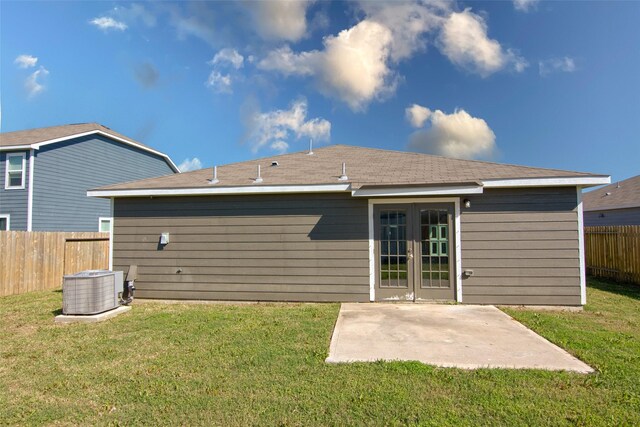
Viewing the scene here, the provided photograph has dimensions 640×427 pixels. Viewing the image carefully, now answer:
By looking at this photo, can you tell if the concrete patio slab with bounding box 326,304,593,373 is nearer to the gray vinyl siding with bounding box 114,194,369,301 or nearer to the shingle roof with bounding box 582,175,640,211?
the gray vinyl siding with bounding box 114,194,369,301

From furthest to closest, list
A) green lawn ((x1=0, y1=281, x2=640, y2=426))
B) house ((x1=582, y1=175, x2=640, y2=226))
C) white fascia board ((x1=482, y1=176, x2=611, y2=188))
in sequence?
house ((x1=582, y1=175, x2=640, y2=226)), white fascia board ((x1=482, y1=176, x2=611, y2=188)), green lawn ((x1=0, y1=281, x2=640, y2=426))

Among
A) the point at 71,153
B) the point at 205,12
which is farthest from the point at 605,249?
the point at 71,153

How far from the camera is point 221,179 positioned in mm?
7840

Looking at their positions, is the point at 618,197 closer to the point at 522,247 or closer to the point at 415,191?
the point at 522,247

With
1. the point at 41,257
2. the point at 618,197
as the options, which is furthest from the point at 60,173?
the point at 618,197

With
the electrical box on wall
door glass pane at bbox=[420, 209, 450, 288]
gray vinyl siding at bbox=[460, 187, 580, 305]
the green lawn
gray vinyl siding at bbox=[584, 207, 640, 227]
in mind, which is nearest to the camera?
the green lawn

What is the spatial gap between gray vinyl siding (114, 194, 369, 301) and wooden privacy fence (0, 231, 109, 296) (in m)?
3.28

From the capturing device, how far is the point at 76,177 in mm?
15133

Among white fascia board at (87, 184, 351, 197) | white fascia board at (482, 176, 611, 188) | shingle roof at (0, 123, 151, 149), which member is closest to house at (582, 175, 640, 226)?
white fascia board at (482, 176, 611, 188)

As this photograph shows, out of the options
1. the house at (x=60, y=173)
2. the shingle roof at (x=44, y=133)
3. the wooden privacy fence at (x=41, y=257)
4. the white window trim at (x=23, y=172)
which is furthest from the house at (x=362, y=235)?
the shingle roof at (x=44, y=133)

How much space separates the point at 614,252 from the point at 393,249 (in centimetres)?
784

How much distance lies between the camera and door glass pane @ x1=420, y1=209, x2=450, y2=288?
6793mm

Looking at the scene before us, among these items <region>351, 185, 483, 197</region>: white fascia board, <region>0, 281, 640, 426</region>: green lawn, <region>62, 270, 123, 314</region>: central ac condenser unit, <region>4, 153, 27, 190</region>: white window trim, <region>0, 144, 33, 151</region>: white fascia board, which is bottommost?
<region>0, 281, 640, 426</region>: green lawn

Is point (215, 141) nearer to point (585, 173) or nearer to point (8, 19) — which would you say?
point (8, 19)
